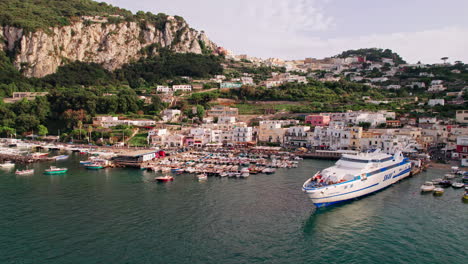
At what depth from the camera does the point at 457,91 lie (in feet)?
290

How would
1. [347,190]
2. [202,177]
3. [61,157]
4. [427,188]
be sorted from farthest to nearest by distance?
[61,157] → [202,177] → [427,188] → [347,190]

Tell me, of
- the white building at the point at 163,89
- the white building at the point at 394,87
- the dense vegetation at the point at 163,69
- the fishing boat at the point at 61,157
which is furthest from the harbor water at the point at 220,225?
the dense vegetation at the point at 163,69

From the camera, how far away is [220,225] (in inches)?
994

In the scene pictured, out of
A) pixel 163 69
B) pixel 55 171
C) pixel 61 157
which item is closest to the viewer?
pixel 55 171

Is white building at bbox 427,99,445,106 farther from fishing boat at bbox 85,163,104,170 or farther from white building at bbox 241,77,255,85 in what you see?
fishing boat at bbox 85,163,104,170

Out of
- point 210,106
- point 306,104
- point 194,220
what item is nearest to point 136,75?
point 210,106

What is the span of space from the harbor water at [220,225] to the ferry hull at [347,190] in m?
0.73

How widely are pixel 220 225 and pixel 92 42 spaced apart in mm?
105970

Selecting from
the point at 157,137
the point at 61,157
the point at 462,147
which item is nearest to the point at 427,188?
the point at 462,147

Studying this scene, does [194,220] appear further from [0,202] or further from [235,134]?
[235,134]

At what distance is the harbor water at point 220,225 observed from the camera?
21.0 meters

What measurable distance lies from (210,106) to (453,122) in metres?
49.2

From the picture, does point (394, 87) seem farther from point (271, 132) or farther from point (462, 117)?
point (271, 132)

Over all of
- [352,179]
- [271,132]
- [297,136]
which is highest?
[271,132]
